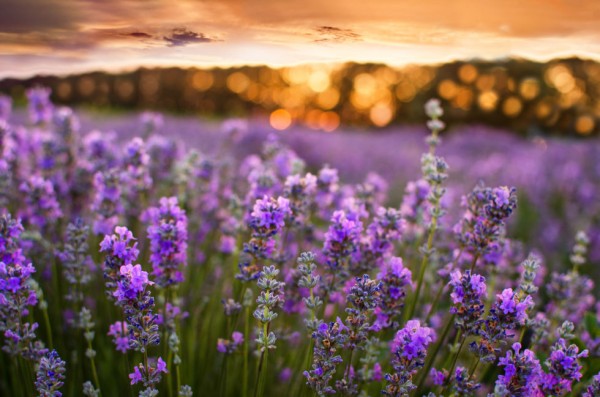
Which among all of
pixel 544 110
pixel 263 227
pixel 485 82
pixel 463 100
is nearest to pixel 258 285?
pixel 263 227

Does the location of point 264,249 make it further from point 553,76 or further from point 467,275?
point 553,76

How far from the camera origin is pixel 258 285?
134cm

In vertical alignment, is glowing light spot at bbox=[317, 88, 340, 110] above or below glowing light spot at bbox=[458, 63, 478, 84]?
below

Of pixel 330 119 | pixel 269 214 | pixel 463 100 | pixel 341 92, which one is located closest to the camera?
pixel 269 214

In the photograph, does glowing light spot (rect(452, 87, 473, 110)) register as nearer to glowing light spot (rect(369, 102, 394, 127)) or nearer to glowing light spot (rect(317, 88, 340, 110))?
glowing light spot (rect(369, 102, 394, 127))

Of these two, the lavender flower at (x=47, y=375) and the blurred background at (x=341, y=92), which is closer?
the lavender flower at (x=47, y=375)

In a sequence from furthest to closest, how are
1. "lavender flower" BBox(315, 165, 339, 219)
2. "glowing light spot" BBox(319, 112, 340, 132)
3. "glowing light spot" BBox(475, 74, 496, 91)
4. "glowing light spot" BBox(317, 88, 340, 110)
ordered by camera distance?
"glowing light spot" BBox(319, 112, 340, 132), "glowing light spot" BBox(317, 88, 340, 110), "glowing light spot" BBox(475, 74, 496, 91), "lavender flower" BBox(315, 165, 339, 219)

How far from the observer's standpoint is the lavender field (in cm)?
133

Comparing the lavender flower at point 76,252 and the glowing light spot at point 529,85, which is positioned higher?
the glowing light spot at point 529,85

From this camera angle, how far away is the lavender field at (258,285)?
1.33 m

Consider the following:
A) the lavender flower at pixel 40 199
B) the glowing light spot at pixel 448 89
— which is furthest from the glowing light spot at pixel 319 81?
the lavender flower at pixel 40 199

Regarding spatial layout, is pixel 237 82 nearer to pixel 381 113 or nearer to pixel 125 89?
pixel 125 89

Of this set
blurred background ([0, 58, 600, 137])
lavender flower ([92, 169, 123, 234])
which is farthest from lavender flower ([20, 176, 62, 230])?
blurred background ([0, 58, 600, 137])

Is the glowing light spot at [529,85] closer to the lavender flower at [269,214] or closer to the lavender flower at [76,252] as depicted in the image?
the lavender flower at [269,214]
